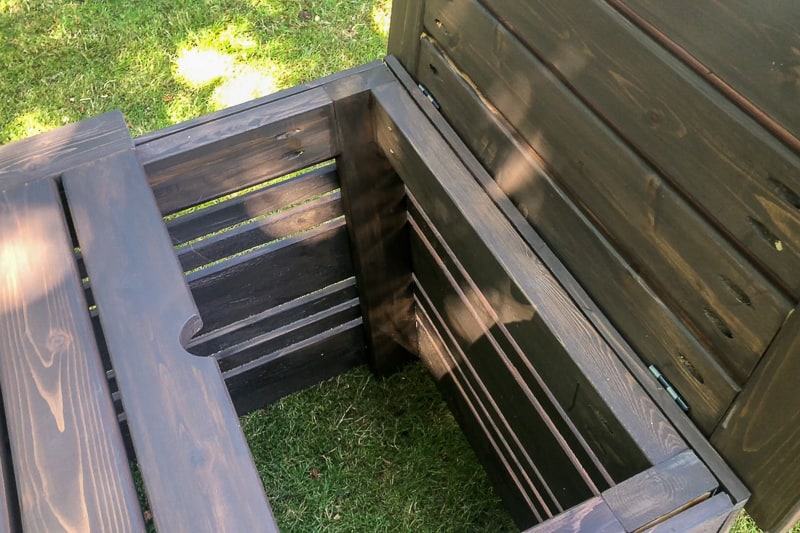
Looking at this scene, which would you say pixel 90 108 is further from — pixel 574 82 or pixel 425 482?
pixel 574 82

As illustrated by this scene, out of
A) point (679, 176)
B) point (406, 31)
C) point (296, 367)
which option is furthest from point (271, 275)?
point (679, 176)

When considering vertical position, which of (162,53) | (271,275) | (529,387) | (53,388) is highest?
(162,53)

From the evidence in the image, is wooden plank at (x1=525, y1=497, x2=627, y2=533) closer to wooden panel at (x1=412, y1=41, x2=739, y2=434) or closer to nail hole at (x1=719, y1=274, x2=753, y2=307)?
wooden panel at (x1=412, y1=41, x2=739, y2=434)

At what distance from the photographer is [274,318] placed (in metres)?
2.17

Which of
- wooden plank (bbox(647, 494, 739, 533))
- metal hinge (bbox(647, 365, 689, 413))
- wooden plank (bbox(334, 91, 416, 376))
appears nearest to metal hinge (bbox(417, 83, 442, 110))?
wooden plank (bbox(334, 91, 416, 376))

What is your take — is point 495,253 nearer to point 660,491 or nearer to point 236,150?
point 660,491

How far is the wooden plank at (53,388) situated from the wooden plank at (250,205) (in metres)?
0.36

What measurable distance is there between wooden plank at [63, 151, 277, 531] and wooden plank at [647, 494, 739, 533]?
25.3 inches

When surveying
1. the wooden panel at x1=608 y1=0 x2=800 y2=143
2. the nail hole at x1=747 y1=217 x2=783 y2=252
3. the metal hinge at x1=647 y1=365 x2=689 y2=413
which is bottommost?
the metal hinge at x1=647 y1=365 x2=689 y2=413

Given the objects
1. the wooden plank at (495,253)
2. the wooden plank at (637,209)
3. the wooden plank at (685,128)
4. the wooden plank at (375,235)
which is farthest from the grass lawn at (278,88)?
the wooden plank at (685,128)

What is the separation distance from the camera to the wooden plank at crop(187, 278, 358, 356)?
2098mm

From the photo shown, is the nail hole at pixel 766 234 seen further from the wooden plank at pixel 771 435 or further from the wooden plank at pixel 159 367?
the wooden plank at pixel 159 367

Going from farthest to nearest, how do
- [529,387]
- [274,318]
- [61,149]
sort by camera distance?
[274,318] < [529,387] < [61,149]

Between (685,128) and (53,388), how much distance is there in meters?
1.13
